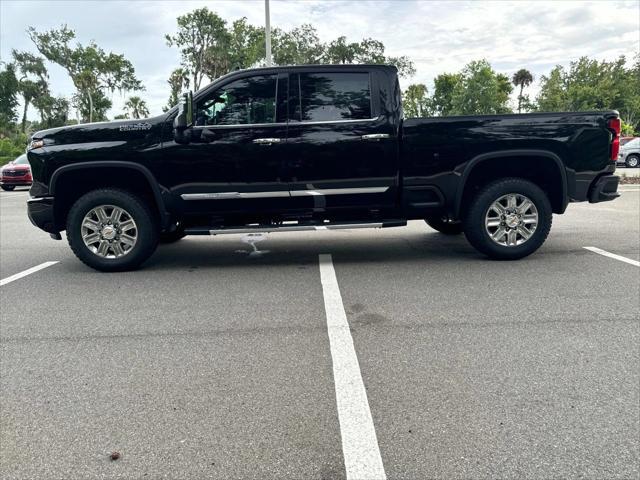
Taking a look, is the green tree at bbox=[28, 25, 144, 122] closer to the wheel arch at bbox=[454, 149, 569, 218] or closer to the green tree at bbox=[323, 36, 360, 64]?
the green tree at bbox=[323, 36, 360, 64]

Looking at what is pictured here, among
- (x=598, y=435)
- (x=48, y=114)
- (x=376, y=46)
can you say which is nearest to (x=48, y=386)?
(x=598, y=435)

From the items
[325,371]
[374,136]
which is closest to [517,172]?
[374,136]

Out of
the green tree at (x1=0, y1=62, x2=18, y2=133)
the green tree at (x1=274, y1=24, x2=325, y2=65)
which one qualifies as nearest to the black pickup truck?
the green tree at (x1=274, y1=24, x2=325, y2=65)

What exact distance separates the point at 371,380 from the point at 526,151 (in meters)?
3.79

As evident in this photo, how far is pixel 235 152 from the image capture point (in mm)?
5734

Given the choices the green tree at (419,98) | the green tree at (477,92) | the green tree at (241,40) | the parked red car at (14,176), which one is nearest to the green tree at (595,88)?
the green tree at (477,92)

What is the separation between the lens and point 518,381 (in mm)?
3105

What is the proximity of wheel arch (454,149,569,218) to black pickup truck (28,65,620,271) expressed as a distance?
2 centimetres

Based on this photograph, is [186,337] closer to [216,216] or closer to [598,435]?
[216,216]

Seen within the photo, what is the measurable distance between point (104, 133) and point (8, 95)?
64.3 metres

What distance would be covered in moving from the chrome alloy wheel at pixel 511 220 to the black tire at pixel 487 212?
0.11ft

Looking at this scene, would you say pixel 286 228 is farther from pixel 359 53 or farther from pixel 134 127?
pixel 359 53

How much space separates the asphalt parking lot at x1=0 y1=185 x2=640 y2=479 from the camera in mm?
2418

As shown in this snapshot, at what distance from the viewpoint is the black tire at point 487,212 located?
6.00 meters
